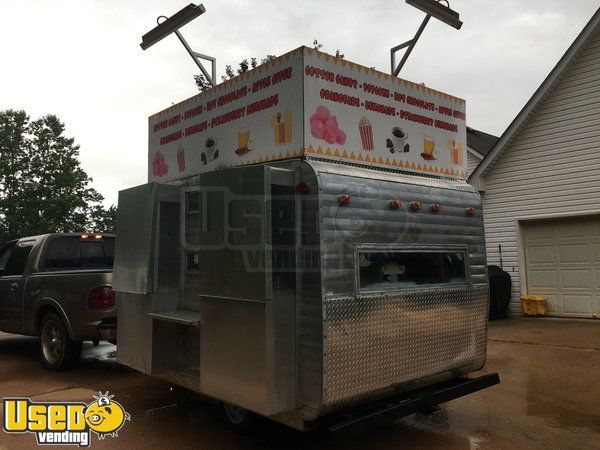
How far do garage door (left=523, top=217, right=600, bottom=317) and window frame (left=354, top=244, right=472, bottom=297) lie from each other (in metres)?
8.10

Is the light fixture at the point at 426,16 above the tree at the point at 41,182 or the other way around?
the other way around

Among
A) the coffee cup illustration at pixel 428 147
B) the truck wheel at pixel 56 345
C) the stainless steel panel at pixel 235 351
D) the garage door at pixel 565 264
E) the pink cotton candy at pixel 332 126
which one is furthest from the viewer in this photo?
the garage door at pixel 565 264

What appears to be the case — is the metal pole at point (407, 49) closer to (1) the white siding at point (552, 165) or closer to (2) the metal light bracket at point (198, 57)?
(2) the metal light bracket at point (198, 57)

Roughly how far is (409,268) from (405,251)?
17cm

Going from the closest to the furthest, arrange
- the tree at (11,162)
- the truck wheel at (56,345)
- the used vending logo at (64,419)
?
the used vending logo at (64,419), the truck wheel at (56,345), the tree at (11,162)

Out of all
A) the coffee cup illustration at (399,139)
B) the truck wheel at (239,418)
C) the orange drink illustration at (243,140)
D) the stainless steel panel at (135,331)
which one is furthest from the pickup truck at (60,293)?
the coffee cup illustration at (399,139)

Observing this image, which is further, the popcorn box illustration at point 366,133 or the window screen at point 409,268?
the popcorn box illustration at point 366,133

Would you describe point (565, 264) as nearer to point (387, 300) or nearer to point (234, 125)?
point (387, 300)

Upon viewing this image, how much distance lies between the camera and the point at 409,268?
13.2 ft

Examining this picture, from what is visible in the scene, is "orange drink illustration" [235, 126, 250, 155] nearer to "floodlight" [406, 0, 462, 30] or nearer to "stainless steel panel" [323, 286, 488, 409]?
"stainless steel panel" [323, 286, 488, 409]

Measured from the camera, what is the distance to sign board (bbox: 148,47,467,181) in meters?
3.70

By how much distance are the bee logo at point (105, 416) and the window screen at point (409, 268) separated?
2.84m

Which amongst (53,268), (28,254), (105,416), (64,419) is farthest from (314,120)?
(28,254)

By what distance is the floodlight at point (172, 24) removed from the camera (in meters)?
4.84
